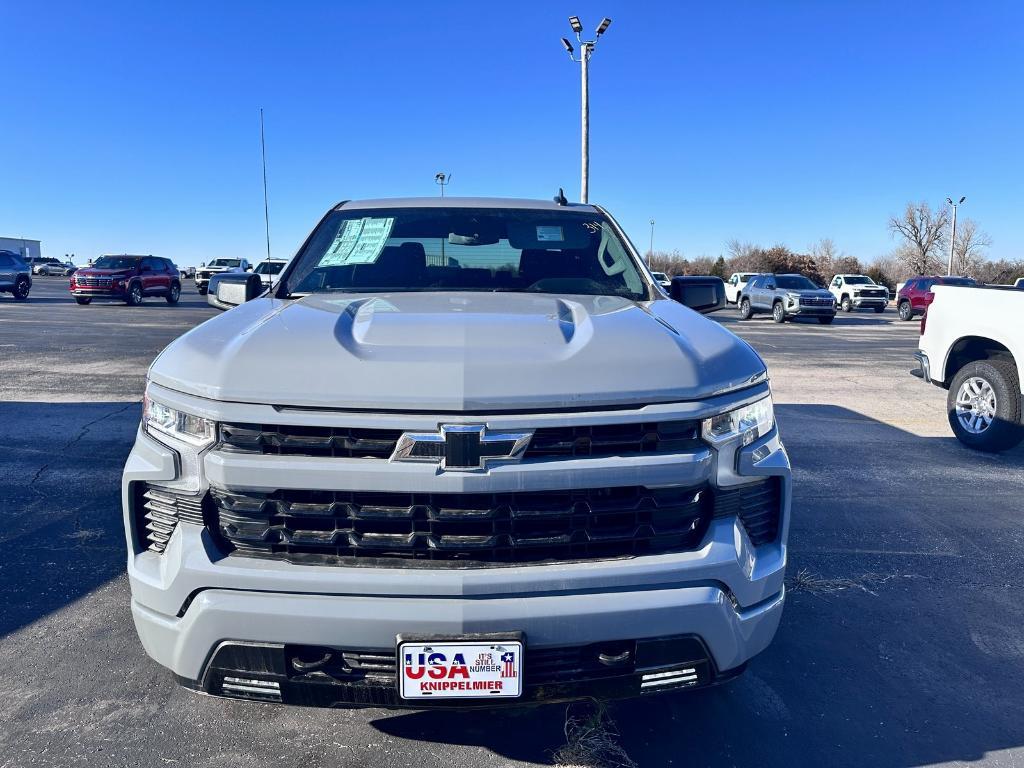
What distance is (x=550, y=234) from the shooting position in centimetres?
374

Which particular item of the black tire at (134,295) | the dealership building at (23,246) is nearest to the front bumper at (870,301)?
the black tire at (134,295)

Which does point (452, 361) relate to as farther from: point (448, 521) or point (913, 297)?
point (913, 297)

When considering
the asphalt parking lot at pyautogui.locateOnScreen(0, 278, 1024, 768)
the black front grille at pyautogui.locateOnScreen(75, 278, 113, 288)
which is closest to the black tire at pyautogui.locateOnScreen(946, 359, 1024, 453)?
the asphalt parking lot at pyautogui.locateOnScreen(0, 278, 1024, 768)

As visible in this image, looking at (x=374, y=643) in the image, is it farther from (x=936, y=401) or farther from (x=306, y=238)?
(x=936, y=401)

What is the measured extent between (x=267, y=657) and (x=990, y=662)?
2.90 metres

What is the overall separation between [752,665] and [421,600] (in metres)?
1.71

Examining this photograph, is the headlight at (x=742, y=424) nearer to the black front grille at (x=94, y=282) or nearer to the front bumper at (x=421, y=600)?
the front bumper at (x=421, y=600)

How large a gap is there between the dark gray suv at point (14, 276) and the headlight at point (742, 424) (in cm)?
3147

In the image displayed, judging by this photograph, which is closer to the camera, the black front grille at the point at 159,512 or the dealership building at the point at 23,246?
the black front grille at the point at 159,512

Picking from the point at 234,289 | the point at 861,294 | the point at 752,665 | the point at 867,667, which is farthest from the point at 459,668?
the point at 861,294

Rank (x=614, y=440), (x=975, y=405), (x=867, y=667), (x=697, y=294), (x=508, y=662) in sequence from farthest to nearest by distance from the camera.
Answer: (x=975, y=405) → (x=697, y=294) → (x=867, y=667) → (x=614, y=440) → (x=508, y=662)

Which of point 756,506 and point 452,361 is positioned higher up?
point 452,361

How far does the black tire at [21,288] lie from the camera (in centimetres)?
2755

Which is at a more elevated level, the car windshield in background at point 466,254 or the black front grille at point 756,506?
the car windshield in background at point 466,254
